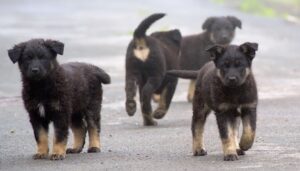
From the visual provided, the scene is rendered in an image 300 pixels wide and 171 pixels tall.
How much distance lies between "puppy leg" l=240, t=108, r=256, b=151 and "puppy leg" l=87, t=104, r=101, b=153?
6.73ft

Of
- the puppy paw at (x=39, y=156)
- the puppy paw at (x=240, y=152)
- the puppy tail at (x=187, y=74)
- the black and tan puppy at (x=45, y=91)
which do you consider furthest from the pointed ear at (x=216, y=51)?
the puppy paw at (x=39, y=156)

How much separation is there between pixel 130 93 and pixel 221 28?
451cm

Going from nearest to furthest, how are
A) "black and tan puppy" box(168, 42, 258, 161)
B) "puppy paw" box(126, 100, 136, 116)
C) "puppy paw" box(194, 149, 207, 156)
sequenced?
"black and tan puppy" box(168, 42, 258, 161) < "puppy paw" box(194, 149, 207, 156) < "puppy paw" box(126, 100, 136, 116)

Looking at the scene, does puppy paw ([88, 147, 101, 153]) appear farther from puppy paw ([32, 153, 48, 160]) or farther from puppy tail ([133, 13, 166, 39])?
puppy tail ([133, 13, 166, 39])

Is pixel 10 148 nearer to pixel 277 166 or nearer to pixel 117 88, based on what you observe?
pixel 277 166

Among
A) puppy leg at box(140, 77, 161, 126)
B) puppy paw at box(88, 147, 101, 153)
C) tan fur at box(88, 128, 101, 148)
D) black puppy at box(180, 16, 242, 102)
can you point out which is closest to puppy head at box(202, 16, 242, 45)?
black puppy at box(180, 16, 242, 102)

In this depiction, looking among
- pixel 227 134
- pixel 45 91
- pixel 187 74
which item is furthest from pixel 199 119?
pixel 45 91

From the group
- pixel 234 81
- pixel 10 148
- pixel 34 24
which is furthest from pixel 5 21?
pixel 234 81

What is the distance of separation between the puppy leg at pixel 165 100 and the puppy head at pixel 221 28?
2.53 metres

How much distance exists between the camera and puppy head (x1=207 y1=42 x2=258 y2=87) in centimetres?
1114

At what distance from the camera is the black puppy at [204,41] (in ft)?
62.3

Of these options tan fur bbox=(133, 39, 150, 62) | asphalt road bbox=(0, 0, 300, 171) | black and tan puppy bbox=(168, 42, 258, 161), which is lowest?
asphalt road bbox=(0, 0, 300, 171)

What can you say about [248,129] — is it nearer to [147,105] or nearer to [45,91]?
[45,91]

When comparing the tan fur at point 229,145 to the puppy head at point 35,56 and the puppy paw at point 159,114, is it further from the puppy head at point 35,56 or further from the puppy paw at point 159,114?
the puppy paw at point 159,114
